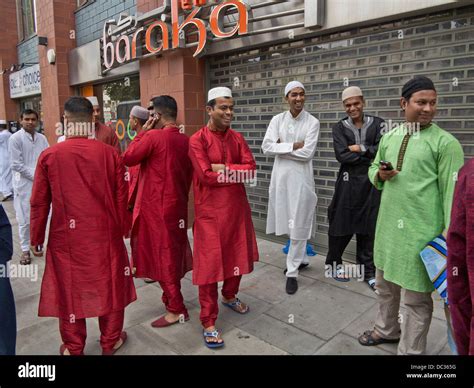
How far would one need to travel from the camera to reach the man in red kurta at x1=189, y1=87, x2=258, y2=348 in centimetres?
291

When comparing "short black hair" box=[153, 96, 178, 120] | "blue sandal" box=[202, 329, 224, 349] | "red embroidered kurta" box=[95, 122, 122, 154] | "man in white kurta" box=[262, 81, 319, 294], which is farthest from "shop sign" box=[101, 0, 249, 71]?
"blue sandal" box=[202, 329, 224, 349]

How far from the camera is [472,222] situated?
48.9 inches

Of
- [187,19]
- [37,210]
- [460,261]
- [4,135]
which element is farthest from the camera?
[4,135]

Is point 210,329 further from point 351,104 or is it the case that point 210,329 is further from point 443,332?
point 351,104

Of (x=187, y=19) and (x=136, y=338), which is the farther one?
(x=187, y=19)

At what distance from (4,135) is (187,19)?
6.50m

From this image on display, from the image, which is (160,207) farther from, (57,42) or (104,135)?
(57,42)

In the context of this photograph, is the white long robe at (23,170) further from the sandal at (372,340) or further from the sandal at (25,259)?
the sandal at (372,340)

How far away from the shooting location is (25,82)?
11.4 meters

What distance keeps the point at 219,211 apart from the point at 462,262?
74.8 inches

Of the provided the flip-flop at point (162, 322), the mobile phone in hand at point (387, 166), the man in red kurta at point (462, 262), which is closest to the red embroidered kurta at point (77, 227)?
the flip-flop at point (162, 322)

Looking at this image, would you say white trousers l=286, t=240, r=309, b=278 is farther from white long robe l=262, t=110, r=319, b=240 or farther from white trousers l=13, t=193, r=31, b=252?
white trousers l=13, t=193, r=31, b=252

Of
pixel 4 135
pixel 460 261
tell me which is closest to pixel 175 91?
pixel 460 261

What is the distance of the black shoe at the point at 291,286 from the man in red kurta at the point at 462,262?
2.41 m
